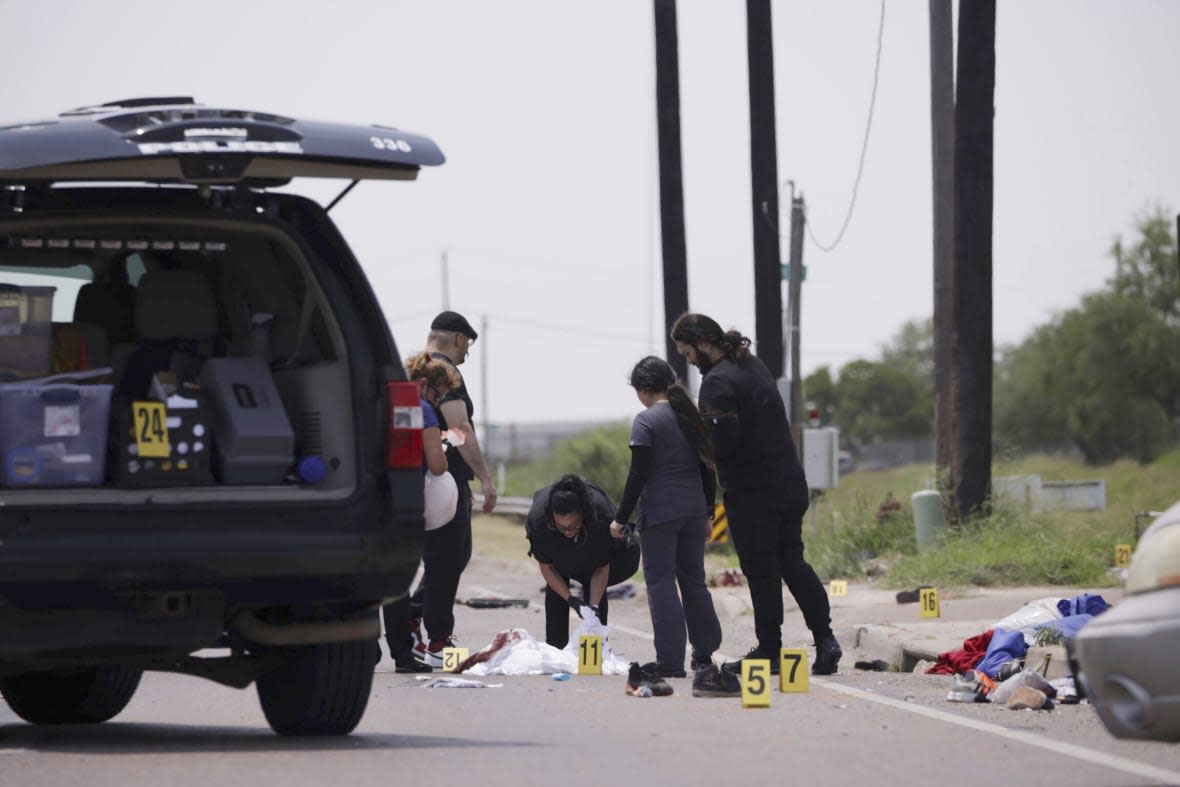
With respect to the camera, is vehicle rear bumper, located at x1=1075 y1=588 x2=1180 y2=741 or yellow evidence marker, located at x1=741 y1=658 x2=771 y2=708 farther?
yellow evidence marker, located at x1=741 y1=658 x2=771 y2=708

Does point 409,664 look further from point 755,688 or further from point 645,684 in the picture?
point 755,688

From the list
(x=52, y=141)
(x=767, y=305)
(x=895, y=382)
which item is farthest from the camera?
(x=895, y=382)

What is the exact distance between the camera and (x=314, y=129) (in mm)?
8047

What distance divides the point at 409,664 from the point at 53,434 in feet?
16.7

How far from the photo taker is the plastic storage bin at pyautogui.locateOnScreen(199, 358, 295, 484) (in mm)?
8172

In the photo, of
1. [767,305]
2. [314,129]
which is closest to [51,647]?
[314,129]

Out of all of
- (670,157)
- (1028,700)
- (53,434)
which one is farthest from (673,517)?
(670,157)

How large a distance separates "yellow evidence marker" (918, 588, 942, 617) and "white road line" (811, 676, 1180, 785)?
3249mm

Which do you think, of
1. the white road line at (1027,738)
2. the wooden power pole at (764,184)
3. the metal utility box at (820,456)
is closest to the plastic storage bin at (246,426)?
the white road line at (1027,738)

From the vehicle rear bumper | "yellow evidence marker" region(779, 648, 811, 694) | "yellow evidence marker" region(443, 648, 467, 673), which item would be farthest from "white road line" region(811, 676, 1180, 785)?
"yellow evidence marker" region(443, 648, 467, 673)

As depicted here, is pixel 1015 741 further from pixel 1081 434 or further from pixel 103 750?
pixel 1081 434

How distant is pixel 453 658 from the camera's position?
12539 millimetres

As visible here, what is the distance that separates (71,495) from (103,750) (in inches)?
53.7

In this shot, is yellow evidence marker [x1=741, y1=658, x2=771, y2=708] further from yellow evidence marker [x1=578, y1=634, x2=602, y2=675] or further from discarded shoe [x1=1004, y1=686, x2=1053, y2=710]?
yellow evidence marker [x1=578, y1=634, x2=602, y2=675]
